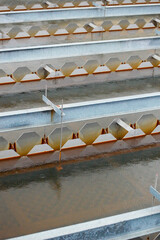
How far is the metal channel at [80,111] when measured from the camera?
9.15 m

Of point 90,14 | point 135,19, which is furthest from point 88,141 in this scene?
point 135,19

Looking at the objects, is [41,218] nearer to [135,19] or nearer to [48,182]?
[48,182]

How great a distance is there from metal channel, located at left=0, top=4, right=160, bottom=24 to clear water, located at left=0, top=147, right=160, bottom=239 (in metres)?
6.73

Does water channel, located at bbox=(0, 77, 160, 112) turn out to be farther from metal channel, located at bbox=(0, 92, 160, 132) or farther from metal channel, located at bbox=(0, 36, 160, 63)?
metal channel, located at bbox=(0, 92, 160, 132)

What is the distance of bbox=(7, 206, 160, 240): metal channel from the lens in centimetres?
582

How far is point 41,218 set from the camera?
8.38m

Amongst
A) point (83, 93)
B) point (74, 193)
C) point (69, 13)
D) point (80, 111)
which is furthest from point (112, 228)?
point (69, 13)

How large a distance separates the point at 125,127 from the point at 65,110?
1703 mm

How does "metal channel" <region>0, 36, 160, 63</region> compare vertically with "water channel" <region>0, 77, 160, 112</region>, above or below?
above

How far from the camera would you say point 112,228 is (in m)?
6.11

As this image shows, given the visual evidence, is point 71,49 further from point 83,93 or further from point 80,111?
point 80,111

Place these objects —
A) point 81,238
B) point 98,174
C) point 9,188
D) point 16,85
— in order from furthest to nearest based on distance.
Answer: point 16,85
point 98,174
point 9,188
point 81,238

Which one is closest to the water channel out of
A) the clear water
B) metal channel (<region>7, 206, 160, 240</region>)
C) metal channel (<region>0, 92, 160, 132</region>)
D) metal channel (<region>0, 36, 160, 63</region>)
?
metal channel (<region>0, 36, 160, 63</region>)

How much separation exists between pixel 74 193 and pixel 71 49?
4870 millimetres
